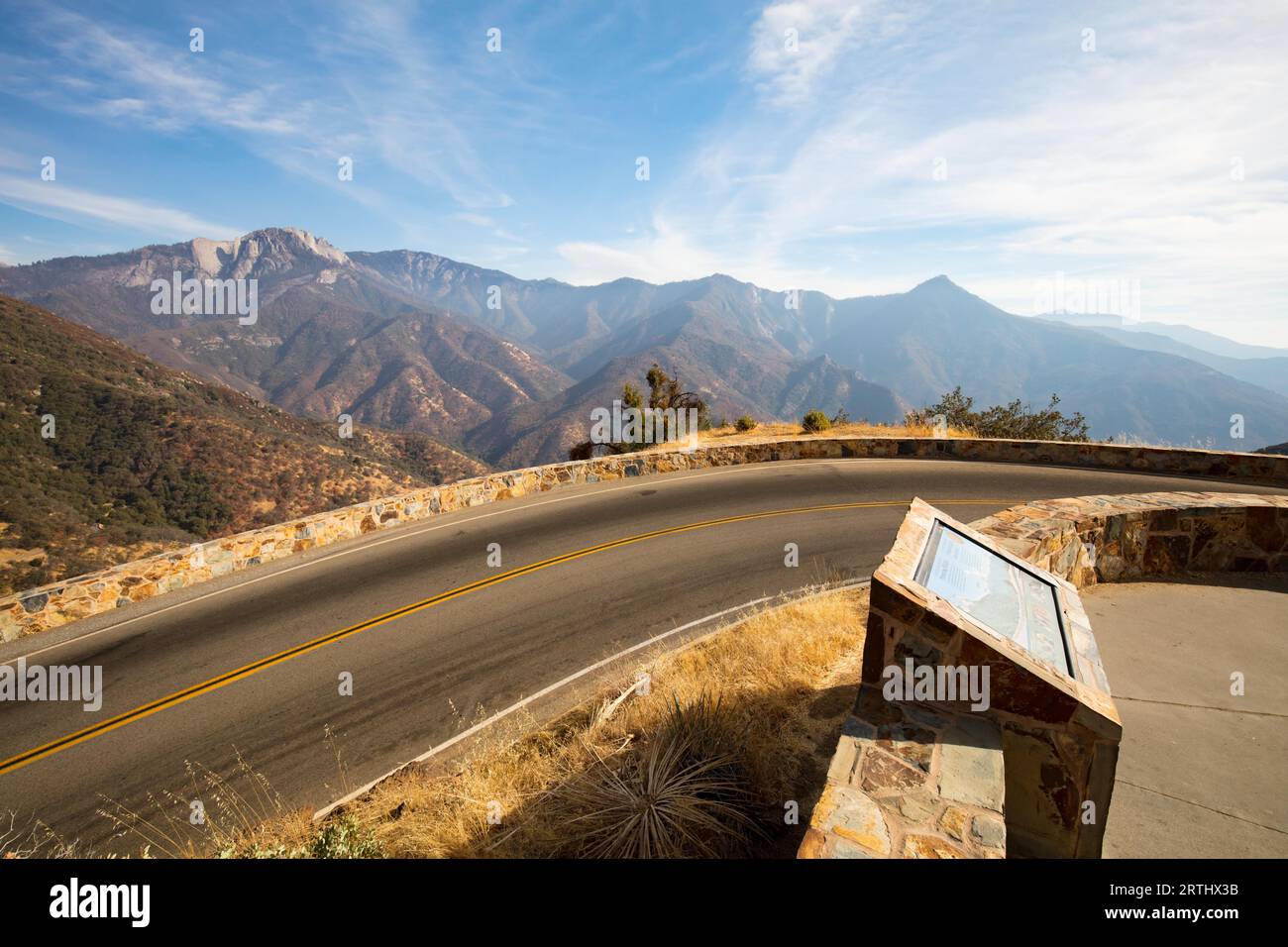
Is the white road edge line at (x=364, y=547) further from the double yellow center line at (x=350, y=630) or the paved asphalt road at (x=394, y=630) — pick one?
the double yellow center line at (x=350, y=630)

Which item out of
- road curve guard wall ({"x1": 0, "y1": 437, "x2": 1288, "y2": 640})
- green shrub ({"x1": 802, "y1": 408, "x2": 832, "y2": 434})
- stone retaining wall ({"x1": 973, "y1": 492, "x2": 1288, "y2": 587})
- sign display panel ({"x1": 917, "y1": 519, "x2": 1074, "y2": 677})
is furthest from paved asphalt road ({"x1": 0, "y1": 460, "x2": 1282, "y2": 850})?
green shrub ({"x1": 802, "y1": 408, "x2": 832, "y2": 434})

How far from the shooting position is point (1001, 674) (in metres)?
3.32

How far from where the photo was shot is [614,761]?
16.5ft

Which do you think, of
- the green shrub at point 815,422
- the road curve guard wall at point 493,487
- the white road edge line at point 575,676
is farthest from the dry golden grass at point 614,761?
the green shrub at point 815,422

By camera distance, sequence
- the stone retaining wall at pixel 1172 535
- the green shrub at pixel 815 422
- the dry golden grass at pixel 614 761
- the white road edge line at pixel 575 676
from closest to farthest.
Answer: the dry golden grass at pixel 614 761, the white road edge line at pixel 575 676, the stone retaining wall at pixel 1172 535, the green shrub at pixel 815 422

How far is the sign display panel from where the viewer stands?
361 centimetres

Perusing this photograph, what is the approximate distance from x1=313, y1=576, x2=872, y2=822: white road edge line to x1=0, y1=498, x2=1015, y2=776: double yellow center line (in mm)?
3264

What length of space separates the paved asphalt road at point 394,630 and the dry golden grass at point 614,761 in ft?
3.15

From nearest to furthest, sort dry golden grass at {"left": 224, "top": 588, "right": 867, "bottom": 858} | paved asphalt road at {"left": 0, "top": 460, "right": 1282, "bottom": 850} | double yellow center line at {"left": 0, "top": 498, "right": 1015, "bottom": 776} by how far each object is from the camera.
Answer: dry golden grass at {"left": 224, "top": 588, "right": 867, "bottom": 858}, paved asphalt road at {"left": 0, "top": 460, "right": 1282, "bottom": 850}, double yellow center line at {"left": 0, "top": 498, "right": 1015, "bottom": 776}

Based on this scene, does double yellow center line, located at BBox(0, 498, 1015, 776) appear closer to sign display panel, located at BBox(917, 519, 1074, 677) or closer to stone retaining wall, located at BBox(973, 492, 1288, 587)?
stone retaining wall, located at BBox(973, 492, 1288, 587)

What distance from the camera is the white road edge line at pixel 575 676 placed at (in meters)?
5.48

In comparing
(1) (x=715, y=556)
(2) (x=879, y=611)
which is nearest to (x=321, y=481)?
(1) (x=715, y=556)
